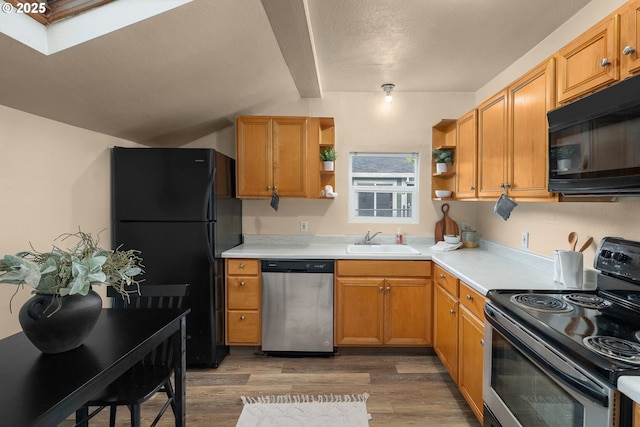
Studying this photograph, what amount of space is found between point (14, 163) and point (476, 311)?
2.67m

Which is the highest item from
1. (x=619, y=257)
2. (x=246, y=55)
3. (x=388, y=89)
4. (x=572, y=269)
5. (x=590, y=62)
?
(x=388, y=89)

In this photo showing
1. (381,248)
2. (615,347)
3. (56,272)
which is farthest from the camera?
(381,248)

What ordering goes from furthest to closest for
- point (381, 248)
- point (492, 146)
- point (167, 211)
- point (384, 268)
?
1. point (381, 248)
2. point (384, 268)
3. point (167, 211)
4. point (492, 146)

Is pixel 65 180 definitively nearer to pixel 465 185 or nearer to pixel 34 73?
pixel 34 73

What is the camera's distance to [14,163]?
5.88 feet

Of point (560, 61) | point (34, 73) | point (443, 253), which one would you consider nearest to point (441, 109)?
point (443, 253)

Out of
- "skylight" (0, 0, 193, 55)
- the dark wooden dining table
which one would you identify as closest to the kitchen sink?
the dark wooden dining table

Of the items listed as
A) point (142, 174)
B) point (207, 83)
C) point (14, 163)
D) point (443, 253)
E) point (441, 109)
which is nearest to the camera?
point (14, 163)

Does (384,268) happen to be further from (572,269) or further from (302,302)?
(572,269)

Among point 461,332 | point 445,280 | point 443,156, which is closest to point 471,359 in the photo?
point 461,332

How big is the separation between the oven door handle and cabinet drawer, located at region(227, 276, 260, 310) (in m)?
1.91

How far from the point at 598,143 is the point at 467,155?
1.40 metres

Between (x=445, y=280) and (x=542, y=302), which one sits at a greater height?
(x=542, y=302)

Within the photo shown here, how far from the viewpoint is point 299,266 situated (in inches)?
111
